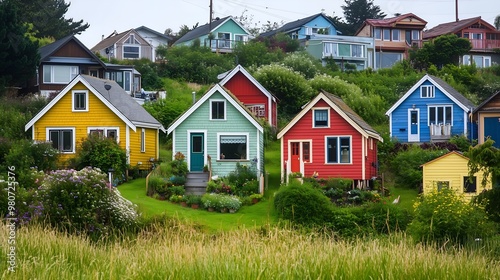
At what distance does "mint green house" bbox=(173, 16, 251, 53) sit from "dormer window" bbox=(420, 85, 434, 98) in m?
34.8

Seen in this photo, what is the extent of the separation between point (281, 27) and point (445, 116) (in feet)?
176

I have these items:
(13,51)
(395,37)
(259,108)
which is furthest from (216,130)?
(395,37)

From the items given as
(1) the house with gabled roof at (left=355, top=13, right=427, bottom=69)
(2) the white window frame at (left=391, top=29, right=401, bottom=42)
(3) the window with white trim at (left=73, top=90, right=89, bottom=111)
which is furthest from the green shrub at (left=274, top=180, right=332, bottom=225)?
(2) the white window frame at (left=391, top=29, right=401, bottom=42)

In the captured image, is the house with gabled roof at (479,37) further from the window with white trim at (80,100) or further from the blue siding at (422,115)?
the window with white trim at (80,100)

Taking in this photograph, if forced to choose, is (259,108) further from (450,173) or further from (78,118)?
(450,173)

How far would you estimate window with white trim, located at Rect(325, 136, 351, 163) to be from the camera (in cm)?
4450

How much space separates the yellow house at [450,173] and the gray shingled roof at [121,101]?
1635 cm

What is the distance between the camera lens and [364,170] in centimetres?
4400

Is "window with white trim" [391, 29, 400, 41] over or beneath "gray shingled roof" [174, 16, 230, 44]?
beneath

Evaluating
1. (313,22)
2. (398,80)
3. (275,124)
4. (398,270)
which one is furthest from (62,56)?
(398,270)

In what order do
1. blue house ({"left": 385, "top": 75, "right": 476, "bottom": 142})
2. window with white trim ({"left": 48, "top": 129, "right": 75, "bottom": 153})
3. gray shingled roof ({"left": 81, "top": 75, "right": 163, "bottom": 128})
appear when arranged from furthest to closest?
blue house ({"left": 385, "top": 75, "right": 476, "bottom": 142}), gray shingled roof ({"left": 81, "top": 75, "right": 163, "bottom": 128}), window with white trim ({"left": 48, "top": 129, "right": 75, "bottom": 153})

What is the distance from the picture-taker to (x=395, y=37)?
291ft

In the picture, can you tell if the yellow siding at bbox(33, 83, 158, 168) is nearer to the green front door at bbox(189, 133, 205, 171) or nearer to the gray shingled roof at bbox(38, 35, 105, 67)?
the green front door at bbox(189, 133, 205, 171)

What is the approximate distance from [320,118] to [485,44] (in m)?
47.4
